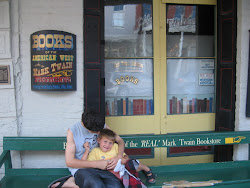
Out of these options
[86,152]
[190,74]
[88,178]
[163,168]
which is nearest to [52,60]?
[86,152]

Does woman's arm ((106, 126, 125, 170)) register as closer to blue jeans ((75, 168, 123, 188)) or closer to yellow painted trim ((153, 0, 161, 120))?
blue jeans ((75, 168, 123, 188))

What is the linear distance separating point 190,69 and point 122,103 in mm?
1273

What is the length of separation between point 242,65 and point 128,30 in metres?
1.78

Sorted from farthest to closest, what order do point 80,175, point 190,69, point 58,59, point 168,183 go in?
point 190,69
point 58,59
point 168,183
point 80,175

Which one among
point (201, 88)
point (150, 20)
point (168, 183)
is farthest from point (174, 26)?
point (168, 183)

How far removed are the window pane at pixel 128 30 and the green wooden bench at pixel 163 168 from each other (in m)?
1.43

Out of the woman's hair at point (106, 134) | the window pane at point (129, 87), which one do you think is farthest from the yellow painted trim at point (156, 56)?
the woman's hair at point (106, 134)

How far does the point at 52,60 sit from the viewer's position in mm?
3416

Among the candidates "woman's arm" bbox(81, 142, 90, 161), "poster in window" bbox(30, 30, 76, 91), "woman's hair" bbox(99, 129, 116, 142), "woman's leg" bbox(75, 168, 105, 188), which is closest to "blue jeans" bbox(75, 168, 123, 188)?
"woman's leg" bbox(75, 168, 105, 188)

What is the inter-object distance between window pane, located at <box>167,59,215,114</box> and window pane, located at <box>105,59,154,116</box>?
0.38 meters

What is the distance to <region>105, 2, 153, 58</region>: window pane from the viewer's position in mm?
4152

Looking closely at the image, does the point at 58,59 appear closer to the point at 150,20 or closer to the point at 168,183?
the point at 150,20

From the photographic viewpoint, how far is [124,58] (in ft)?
13.7

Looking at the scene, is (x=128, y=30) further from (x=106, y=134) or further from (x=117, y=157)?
(x=117, y=157)
